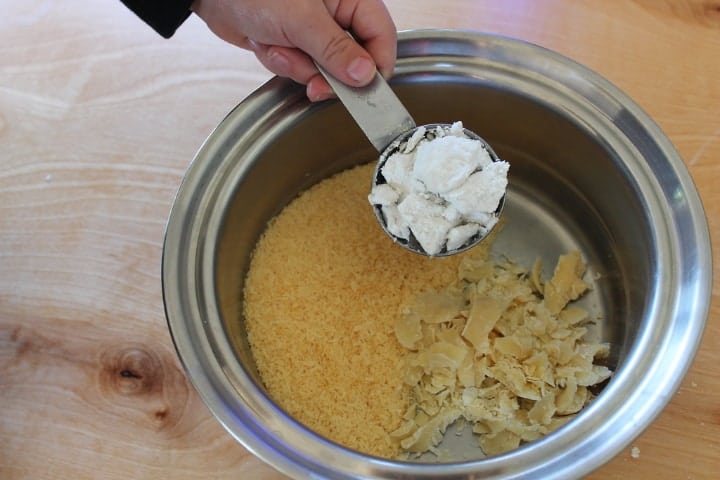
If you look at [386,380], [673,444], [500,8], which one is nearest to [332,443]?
[386,380]

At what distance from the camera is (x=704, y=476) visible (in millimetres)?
770

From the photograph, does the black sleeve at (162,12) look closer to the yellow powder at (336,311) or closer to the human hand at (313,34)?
the human hand at (313,34)

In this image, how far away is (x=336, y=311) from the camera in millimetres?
868

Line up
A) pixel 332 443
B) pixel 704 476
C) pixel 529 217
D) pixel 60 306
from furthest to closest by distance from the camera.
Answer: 1. pixel 529 217
2. pixel 60 306
3. pixel 704 476
4. pixel 332 443

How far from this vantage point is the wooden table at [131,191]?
2.68 feet

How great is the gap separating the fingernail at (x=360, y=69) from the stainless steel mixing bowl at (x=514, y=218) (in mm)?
101

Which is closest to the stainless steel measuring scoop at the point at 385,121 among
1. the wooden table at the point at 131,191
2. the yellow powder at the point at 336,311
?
the yellow powder at the point at 336,311

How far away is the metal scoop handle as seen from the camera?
2.59ft

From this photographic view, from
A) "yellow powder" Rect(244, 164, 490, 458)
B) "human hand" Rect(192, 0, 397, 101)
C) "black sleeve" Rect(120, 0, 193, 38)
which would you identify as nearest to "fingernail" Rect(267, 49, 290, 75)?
"human hand" Rect(192, 0, 397, 101)

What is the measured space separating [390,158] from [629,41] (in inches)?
19.8

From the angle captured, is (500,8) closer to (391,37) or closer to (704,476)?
(391,37)

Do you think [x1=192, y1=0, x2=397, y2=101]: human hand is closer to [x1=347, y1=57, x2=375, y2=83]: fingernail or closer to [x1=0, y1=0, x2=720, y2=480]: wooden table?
[x1=347, y1=57, x2=375, y2=83]: fingernail

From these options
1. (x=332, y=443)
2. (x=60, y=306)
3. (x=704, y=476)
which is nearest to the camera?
(x=332, y=443)

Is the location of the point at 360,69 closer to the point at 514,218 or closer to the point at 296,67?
the point at 296,67
